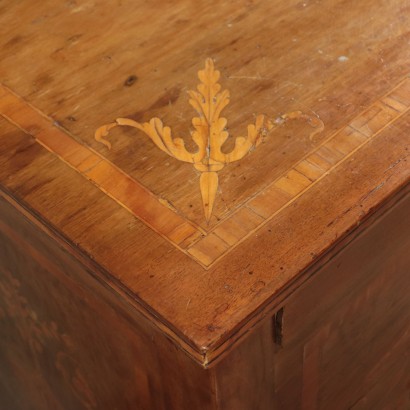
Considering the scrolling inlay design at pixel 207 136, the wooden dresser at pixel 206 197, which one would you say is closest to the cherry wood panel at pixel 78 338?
the wooden dresser at pixel 206 197

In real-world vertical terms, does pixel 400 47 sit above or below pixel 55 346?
above

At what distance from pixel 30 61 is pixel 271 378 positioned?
Result: 0.53 metres

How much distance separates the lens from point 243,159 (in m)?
0.95

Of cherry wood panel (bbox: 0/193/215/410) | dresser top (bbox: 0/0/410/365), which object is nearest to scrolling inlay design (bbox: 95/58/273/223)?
dresser top (bbox: 0/0/410/365)

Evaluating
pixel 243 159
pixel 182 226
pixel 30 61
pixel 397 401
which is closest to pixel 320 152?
pixel 243 159

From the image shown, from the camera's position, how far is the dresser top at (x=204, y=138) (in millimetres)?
838

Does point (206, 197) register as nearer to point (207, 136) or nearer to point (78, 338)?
point (207, 136)

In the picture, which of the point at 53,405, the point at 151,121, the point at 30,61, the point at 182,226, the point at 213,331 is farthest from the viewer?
the point at 53,405

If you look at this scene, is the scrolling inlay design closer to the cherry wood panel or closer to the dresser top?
the dresser top

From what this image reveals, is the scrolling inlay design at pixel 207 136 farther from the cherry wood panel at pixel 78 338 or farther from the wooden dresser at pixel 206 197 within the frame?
the cherry wood panel at pixel 78 338

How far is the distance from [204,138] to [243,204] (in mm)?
119

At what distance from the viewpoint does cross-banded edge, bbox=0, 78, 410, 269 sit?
868 mm

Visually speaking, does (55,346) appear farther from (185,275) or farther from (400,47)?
(400,47)

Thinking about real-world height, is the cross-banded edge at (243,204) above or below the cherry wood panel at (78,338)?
above
